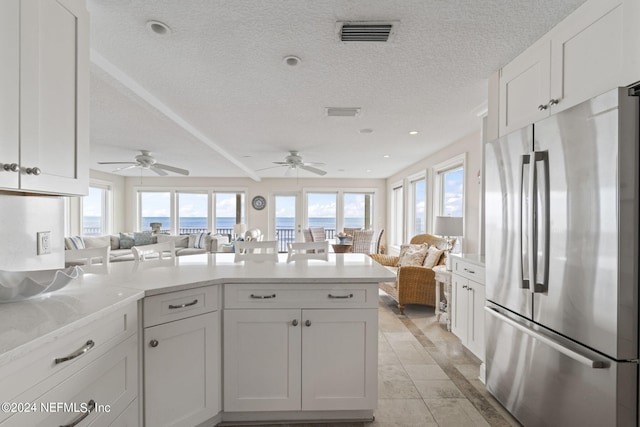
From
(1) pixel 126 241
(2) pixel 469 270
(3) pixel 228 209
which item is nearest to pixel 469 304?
(2) pixel 469 270

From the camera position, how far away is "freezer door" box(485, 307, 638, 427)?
127 cm

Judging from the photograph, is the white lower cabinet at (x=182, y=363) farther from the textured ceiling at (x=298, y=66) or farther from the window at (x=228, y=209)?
the window at (x=228, y=209)

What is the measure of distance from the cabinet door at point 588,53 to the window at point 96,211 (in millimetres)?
8492

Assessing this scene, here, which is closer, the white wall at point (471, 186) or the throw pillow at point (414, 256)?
the white wall at point (471, 186)

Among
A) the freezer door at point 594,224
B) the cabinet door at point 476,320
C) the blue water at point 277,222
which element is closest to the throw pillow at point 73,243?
the blue water at point 277,222

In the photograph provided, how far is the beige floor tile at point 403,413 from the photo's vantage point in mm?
1877

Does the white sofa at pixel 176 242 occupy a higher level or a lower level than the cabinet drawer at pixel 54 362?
lower

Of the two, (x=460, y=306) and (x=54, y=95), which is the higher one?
(x=54, y=95)

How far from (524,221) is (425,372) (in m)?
1.53

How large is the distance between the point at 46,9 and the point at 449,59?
2.25m

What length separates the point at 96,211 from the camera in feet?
24.3

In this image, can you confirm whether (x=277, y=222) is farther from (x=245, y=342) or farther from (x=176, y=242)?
(x=245, y=342)

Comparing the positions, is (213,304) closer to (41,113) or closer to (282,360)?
(282,360)

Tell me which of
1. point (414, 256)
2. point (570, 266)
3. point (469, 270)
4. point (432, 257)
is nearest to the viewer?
point (570, 266)
